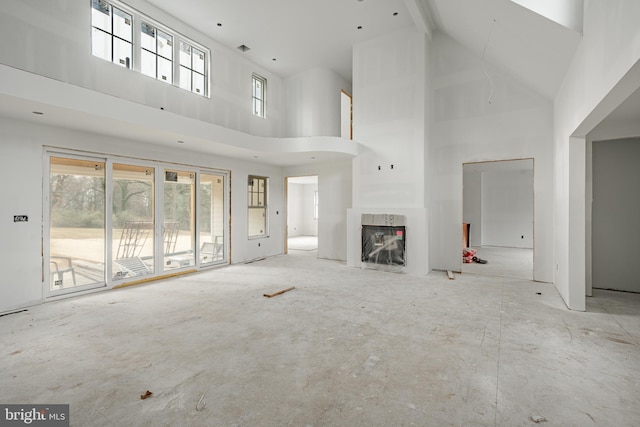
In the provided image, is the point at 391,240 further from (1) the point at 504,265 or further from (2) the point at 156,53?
(2) the point at 156,53

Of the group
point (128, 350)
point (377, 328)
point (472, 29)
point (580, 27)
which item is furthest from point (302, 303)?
point (472, 29)

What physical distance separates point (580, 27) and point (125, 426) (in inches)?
219

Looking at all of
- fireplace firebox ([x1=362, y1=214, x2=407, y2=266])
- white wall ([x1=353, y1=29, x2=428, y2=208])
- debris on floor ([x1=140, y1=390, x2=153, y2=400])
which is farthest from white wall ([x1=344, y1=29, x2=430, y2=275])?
debris on floor ([x1=140, y1=390, x2=153, y2=400])

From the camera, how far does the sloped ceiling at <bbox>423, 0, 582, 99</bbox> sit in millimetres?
3744

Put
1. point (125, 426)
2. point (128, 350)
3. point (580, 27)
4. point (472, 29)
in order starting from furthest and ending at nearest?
point (472, 29)
point (580, 27)
point (128, 350)
point (125, 426)

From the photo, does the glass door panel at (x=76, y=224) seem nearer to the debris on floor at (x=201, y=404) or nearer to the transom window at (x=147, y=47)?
the transom window at (x=147, y=47)

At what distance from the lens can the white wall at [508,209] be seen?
34.2 feet

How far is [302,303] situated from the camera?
14.4ft

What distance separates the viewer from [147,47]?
218 inches

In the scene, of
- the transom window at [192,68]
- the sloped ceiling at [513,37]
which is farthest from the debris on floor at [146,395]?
the transom window at [192,68]

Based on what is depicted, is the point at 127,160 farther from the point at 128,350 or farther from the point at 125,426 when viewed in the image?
the point at 125,426

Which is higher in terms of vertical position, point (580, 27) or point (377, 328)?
point (580, 27)

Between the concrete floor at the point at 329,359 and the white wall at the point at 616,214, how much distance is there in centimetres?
44

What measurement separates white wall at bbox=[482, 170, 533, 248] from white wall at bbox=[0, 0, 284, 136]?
340 inches
